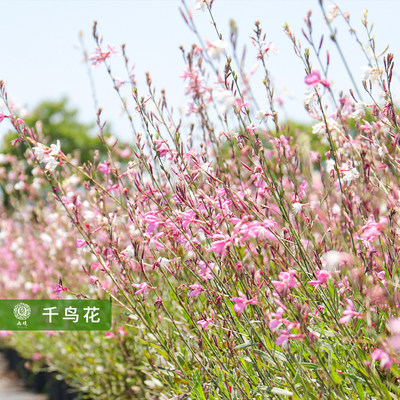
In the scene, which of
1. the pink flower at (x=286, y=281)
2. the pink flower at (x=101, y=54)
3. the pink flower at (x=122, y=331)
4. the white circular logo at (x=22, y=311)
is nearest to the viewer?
the pink flower at (x=286, y=281)

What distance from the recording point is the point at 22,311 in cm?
Answer: 475

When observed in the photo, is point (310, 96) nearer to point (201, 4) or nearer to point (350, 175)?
point (350, 175)

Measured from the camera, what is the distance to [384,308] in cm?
187

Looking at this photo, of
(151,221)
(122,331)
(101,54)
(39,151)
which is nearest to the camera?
(151,221)

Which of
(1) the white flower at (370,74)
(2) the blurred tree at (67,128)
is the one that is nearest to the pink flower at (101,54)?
(1) the white flower at (370,74)

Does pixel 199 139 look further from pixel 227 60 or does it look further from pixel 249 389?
pixel 249 389

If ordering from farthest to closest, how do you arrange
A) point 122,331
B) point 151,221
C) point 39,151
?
point 122,331, point 39,151, point 151,221

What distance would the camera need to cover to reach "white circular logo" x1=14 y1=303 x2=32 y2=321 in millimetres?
4643

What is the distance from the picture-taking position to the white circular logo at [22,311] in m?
4.64

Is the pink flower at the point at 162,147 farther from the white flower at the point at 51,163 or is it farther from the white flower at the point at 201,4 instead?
the white flower at the point at 201,4

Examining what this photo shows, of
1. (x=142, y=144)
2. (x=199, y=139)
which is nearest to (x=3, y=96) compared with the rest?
(x=142, y=144)

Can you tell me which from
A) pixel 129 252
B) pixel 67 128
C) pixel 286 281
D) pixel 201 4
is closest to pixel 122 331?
pixel 129 252

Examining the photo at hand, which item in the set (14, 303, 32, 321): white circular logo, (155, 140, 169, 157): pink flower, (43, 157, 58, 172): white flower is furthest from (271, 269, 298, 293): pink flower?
(14, 303, 32, 321): white circular logo

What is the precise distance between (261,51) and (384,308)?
3.56 feet
